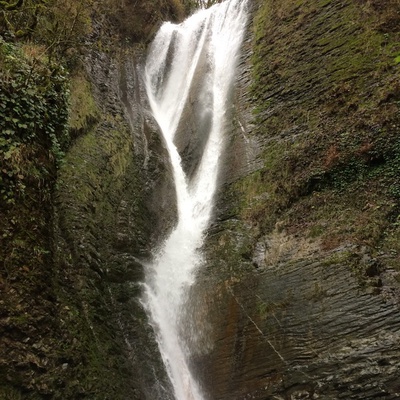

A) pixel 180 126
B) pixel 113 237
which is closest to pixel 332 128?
pixel 113 237

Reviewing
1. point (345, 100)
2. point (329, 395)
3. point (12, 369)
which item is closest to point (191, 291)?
point (329, 395)

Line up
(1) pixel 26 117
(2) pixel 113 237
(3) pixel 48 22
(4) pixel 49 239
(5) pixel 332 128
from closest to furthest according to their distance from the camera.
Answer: (4) pixel 49 239 → (1) pixel 26 117 → (2) pixel 113 237 → (5) pixel 332 128 → (3) pixel 48 22

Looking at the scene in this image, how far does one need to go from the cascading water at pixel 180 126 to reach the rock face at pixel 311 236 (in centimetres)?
47

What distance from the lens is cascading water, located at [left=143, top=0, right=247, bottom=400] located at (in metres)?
8.41

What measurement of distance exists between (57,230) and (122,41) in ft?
48.6

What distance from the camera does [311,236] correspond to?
796cm

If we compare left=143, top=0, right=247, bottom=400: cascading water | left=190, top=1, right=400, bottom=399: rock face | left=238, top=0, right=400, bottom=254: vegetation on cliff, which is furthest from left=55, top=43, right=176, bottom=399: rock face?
left=238, top=0, right=400, bottom=254: vegetation on cliff

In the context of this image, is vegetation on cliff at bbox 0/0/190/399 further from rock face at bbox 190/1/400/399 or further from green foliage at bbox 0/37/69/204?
rock face at bbox 190/1/400/399

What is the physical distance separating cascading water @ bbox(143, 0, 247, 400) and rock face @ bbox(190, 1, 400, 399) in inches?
18.4

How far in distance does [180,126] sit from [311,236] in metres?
8.13

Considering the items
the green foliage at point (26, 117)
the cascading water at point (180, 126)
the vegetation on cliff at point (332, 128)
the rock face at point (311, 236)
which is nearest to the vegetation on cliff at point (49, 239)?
the green foliage at point (26, 117)

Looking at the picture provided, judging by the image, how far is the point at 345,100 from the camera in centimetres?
952

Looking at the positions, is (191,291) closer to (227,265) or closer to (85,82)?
(227,265)

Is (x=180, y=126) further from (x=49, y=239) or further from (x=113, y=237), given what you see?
(x=49, y=239)
